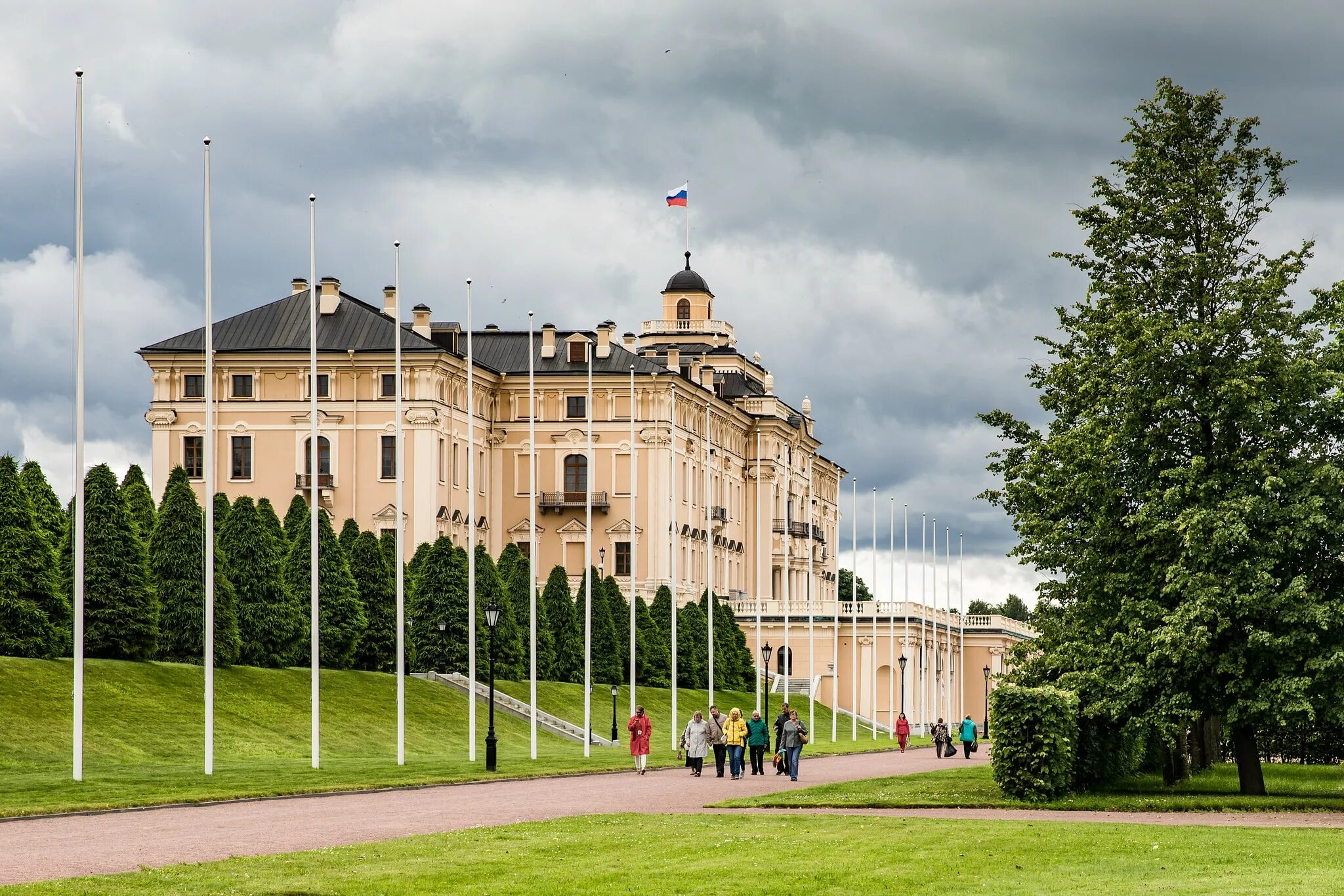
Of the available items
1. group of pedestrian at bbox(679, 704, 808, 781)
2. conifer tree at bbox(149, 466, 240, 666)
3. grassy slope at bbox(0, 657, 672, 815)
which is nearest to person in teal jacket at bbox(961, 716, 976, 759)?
grassy slope at bbox(0, 657, 672, 815)

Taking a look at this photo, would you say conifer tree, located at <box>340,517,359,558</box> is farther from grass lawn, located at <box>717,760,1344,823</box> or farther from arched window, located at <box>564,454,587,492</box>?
arched window, located at <box>564,454,587,492</box>

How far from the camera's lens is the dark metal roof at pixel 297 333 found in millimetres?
104375

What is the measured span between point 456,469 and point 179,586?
47.1 meters

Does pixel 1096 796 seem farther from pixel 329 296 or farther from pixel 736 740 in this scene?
pixel 329 296

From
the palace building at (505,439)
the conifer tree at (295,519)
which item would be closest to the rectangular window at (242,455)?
the palace building at (505,439)

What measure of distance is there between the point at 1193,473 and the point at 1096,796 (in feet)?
21.3

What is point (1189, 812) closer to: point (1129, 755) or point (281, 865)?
point (1129, 755)

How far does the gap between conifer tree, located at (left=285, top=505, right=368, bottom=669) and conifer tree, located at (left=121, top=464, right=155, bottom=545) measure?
23.6 feet

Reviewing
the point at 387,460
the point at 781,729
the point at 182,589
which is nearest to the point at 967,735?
the point at 781,729

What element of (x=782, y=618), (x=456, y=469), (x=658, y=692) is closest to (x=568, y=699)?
(x=658, y=692)

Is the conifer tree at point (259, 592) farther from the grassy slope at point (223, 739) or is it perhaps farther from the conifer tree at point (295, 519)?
the conifer tree at point (295, 519)

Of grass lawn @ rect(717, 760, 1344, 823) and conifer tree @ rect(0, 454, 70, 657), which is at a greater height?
conifer tree @ rect(0, 454, 70, 657)

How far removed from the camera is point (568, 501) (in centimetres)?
11388

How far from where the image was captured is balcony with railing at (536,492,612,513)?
373 ft
